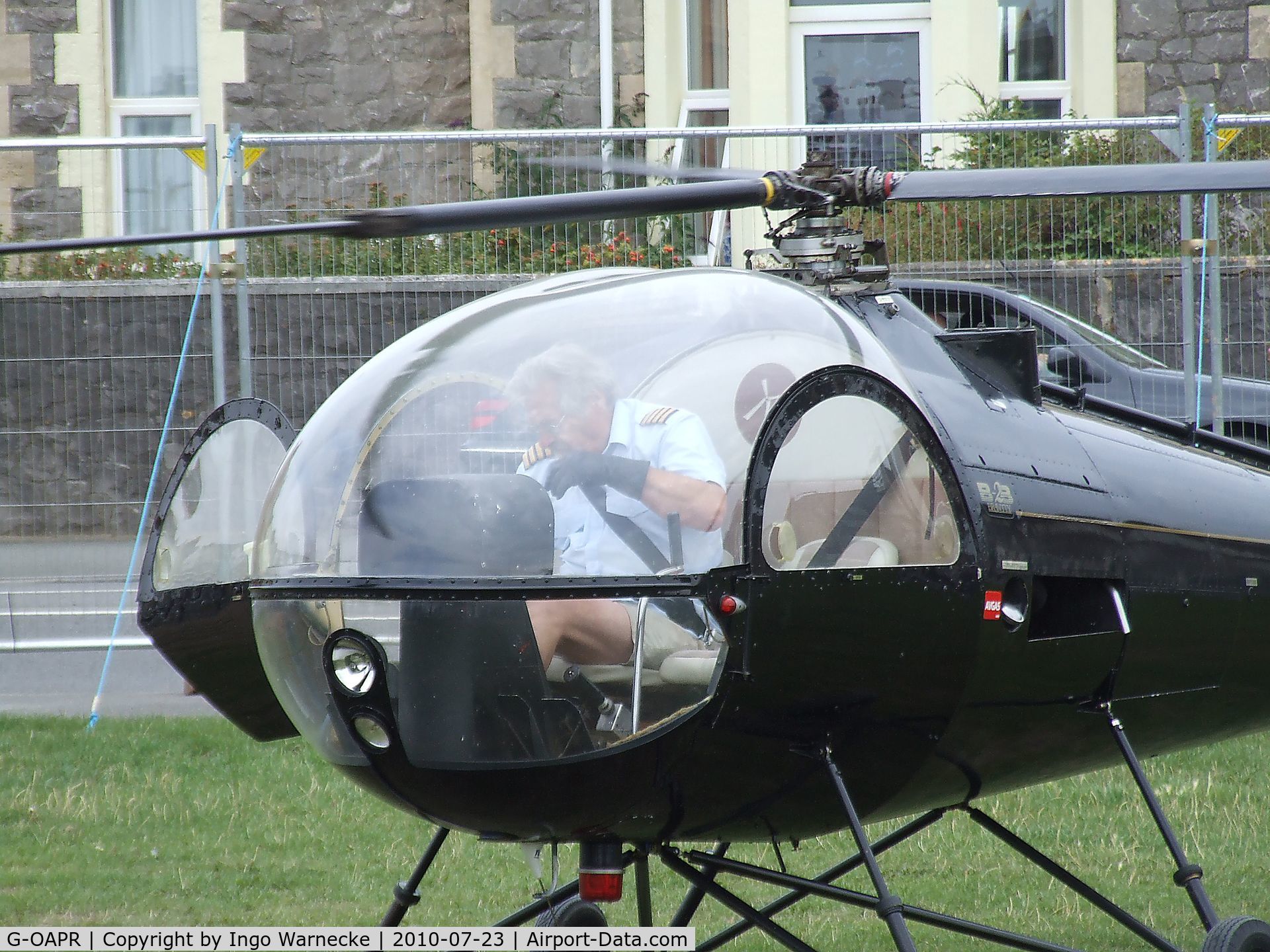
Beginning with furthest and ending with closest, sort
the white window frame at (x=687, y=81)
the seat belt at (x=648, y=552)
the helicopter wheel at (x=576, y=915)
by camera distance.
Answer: the white window frame at (x=687, y=81)
the helicopter wheel at (x=576, y=915)
the seat belt at (x=648, y=552)

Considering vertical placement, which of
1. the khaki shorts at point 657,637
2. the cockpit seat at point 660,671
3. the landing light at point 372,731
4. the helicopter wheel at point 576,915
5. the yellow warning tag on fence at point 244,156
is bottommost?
the helicopter wheel at point 576,915

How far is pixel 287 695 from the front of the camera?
11.1 feet

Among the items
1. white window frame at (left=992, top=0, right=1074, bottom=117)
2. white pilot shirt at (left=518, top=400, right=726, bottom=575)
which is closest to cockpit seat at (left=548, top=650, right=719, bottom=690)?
white pilot shirt at (left=518, top=400, right=726, bottom=575)

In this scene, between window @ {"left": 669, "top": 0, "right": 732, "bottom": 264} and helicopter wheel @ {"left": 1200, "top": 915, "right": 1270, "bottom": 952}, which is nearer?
helicopter wheel @ {"left": 1200, "top": 915, "right": 1270, "bottom": 952}

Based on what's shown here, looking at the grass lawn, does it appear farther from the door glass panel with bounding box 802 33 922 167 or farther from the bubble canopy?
the door glass panel with bounding box 802 33 922 167

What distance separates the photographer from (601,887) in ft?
11.2

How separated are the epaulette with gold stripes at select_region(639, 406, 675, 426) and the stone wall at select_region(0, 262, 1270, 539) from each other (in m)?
4.75

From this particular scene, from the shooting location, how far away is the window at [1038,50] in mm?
13273

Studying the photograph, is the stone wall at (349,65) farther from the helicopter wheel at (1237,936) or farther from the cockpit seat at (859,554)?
the helicopter wheel at (1237,936)

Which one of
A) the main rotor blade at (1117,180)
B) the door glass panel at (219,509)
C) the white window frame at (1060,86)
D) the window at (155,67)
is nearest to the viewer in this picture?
the main rotor blade at (1117,180)

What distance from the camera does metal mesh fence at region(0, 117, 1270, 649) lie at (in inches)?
301

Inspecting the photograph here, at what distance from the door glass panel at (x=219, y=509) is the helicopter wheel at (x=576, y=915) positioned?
1.29 meters

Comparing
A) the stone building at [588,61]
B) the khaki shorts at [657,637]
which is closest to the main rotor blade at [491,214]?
the khaki shorts at [657,637]

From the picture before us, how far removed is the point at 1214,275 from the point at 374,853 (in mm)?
4933
